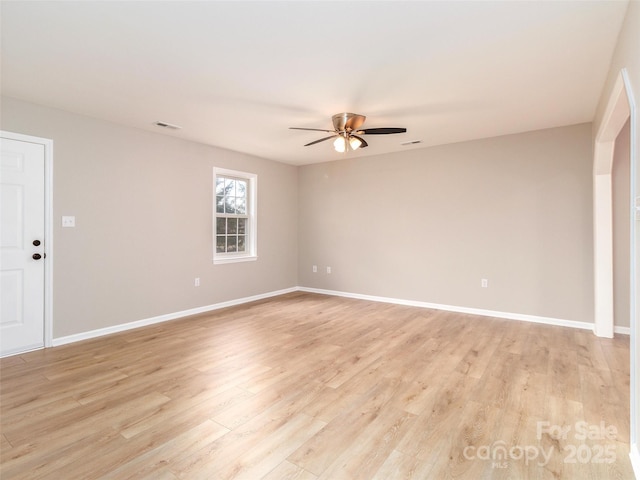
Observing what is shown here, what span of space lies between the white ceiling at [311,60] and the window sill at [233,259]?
2.12m

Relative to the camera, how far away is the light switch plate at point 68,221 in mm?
3523

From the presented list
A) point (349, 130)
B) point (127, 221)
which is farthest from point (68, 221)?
point (349, 130)

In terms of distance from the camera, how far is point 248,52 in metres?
2.36

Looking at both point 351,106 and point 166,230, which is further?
point 166,230

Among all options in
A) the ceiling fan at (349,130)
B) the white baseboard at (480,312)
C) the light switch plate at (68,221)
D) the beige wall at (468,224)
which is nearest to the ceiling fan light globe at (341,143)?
the ceiling fan at (349,130)

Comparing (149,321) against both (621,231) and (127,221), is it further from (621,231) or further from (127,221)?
(621,231)

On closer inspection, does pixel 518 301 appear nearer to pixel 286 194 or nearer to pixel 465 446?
pixel 465 446

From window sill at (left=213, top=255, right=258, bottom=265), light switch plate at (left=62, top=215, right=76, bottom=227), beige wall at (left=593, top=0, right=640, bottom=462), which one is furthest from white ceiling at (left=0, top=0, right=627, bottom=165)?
window sill at (left=213, top=255, right=258, bottom=265)

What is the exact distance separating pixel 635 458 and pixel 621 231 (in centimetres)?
331

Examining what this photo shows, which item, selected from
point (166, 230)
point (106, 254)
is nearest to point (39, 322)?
point (106, 254)

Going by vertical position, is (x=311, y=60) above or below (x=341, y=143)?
above

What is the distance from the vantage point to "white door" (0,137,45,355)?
10.4 ft

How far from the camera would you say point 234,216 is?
17.8 feet

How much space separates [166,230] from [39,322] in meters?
1.68
